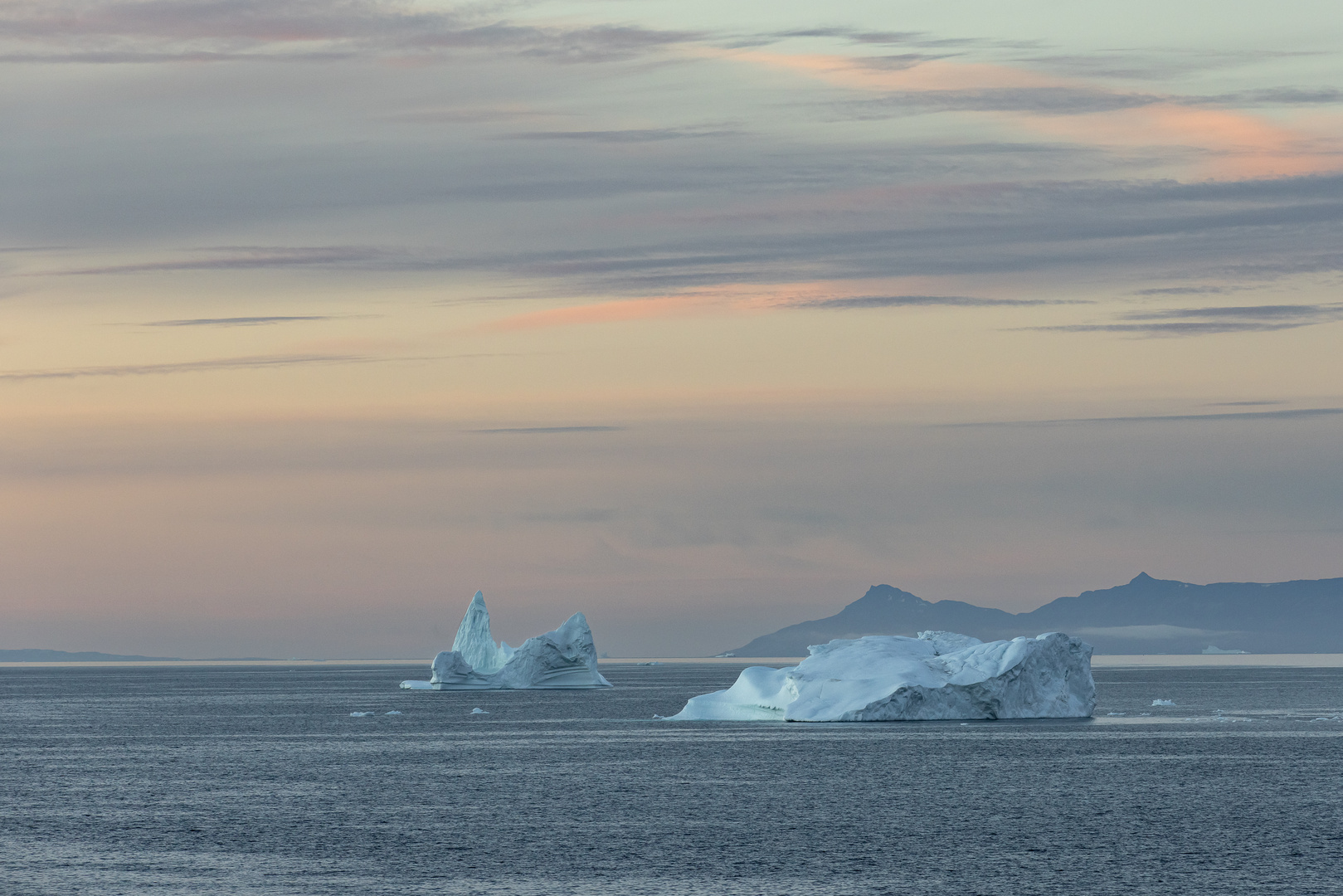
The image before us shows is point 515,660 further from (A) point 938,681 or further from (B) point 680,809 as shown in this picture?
(B) point 680,809

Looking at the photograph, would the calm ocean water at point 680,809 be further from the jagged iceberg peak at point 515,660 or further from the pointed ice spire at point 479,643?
the pointed ice spire at point 479,643

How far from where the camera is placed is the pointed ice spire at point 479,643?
143988 mm

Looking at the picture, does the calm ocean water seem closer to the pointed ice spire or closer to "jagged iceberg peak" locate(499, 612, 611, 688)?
"jagged iceberg peak" locate(499, 612, 611, 688)

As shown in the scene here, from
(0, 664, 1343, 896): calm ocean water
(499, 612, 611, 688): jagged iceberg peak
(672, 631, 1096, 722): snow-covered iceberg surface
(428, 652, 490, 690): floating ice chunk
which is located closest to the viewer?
(0, 664, 1343, 896): calm ocean water

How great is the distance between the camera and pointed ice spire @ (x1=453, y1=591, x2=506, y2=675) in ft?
472

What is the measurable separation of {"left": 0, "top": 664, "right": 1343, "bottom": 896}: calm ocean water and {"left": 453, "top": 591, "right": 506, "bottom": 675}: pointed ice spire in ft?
191

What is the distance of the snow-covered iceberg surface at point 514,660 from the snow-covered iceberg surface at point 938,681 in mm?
48558

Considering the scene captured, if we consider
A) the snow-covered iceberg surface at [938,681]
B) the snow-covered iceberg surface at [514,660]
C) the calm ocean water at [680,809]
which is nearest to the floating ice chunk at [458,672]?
the snow-covered iceberg surface at [514,660]

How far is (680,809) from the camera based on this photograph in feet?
141

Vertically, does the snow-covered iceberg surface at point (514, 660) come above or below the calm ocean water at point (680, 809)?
above

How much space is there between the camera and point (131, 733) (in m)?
82.3

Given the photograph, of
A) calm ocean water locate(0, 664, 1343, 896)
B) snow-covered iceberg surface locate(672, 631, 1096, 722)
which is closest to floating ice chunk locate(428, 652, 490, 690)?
calm ocean water locate(0, 664, 1343, 896)

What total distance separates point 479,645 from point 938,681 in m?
75.2

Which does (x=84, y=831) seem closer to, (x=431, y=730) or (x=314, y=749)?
(x=314, y=749)
